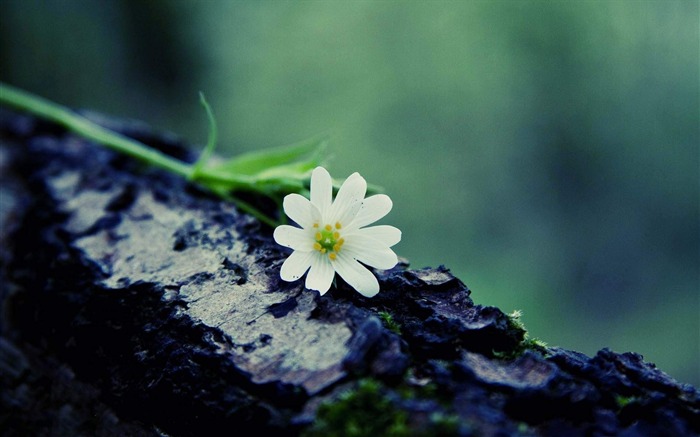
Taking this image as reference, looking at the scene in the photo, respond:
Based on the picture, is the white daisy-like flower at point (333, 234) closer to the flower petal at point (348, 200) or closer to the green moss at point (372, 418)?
the flower petal at point (348, 200)

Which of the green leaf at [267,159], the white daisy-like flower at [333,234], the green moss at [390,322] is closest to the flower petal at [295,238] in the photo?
the white daisy-like flower at [333,234]

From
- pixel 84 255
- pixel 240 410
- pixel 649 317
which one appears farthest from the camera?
pixel 649 317

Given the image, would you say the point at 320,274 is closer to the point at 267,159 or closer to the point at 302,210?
the point at 302,210

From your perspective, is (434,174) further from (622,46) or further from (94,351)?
(94,351)

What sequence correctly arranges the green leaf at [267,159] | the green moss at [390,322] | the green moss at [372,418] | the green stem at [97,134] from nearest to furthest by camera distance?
the green moss at [372,418] < the green moss at [390,322] < the green leaf at [267,159] < the green stem at [97,134]

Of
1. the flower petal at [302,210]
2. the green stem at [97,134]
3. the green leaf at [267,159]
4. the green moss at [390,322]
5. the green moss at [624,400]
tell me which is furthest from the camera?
the green stem at [97,134]

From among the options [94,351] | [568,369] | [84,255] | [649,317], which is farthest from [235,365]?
[649,317]
